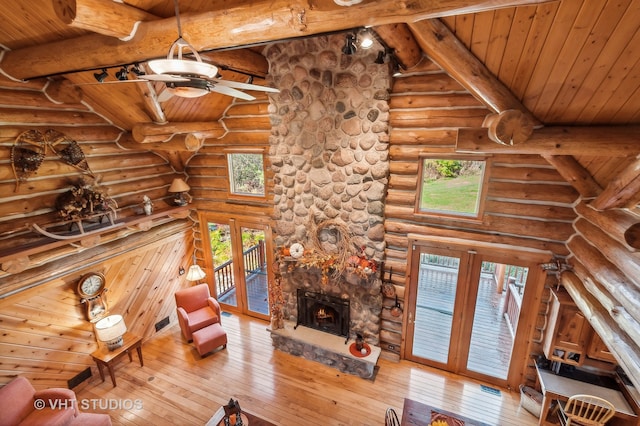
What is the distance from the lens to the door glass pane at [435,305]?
4.92 m

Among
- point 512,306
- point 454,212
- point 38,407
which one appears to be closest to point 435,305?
point 512,306

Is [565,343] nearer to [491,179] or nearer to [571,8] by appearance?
[491,179]

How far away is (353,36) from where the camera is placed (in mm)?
3053

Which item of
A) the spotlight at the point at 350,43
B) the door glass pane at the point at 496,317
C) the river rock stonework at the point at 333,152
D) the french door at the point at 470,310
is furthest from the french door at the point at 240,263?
the door glass pane at the point at 496,317

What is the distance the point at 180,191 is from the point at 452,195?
5.33 metres

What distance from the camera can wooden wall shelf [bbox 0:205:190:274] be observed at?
3.88 metres

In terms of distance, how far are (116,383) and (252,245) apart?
338cm

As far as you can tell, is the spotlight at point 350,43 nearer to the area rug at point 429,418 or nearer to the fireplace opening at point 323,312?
the fireplace opening at point 323,312

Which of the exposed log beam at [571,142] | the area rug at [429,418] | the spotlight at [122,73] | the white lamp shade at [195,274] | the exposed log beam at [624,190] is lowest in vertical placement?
the area rug at [429,418]

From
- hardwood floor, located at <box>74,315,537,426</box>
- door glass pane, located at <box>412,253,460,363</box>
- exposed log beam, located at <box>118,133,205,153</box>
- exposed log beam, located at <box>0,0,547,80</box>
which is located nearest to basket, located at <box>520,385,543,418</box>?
hardwood floor, located at <box>74,315,537,426</box>

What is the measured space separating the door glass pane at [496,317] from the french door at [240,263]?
397 cm

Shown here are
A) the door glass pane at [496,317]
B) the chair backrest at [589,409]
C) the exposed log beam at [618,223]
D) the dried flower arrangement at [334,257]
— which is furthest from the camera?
the dried flower arrangement at [334,257]

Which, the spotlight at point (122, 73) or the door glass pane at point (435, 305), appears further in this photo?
the door glass pane at point (435, 305)

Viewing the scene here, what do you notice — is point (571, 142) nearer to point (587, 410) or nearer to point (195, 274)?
point (587, 410)
